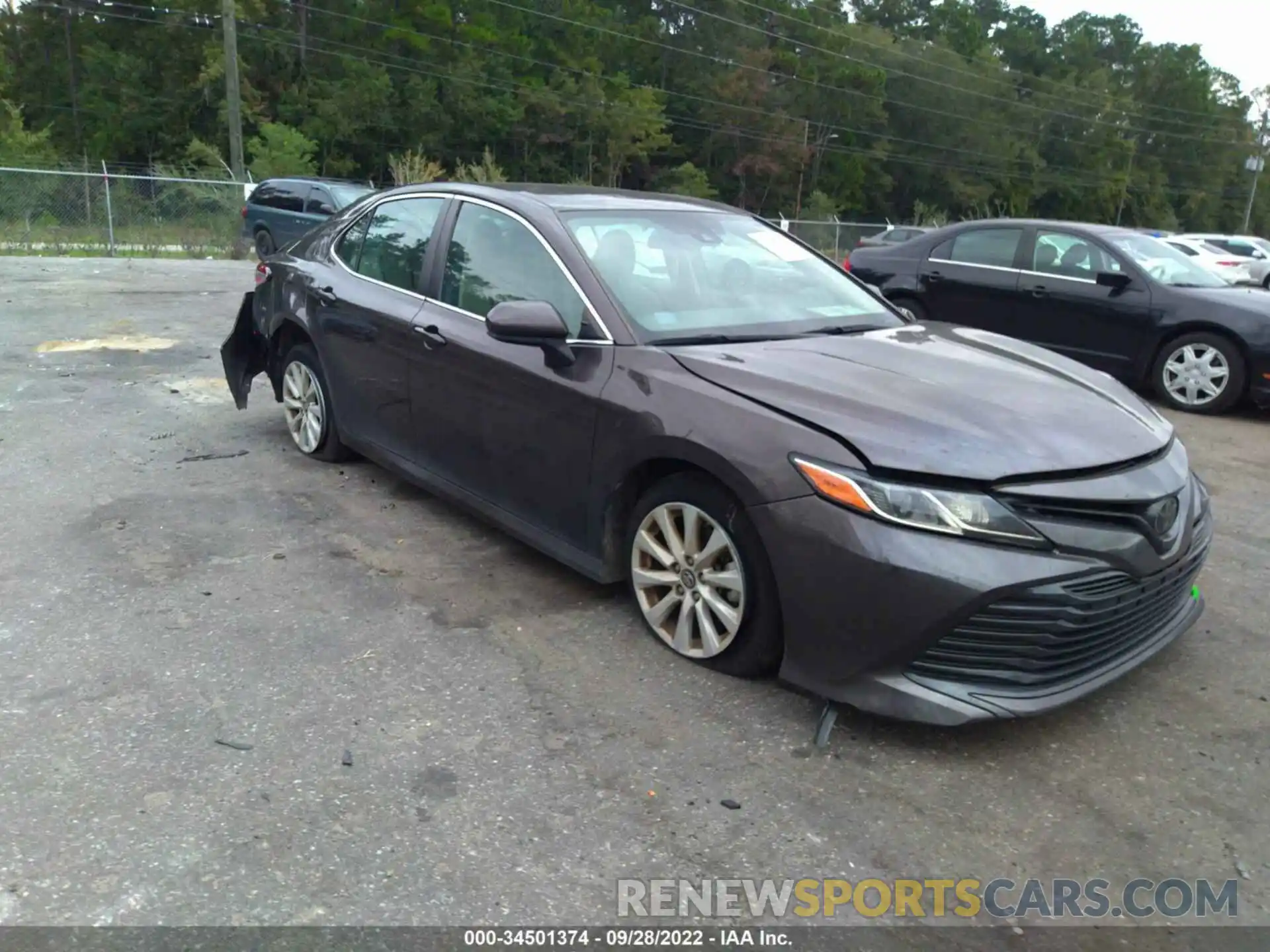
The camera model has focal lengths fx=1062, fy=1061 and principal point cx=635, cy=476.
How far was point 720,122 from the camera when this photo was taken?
6322 centimetres

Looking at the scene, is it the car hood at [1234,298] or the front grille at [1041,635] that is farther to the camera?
the car hood at [1234,298]

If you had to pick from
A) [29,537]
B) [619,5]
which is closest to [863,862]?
[29,537]

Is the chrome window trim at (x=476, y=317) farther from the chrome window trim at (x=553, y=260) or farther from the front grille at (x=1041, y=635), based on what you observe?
the front grille at (x=1041, y=635)

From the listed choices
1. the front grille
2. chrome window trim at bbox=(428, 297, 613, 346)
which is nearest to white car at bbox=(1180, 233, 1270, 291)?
chrome window trim at bbox=(428, 297, 613, 346)

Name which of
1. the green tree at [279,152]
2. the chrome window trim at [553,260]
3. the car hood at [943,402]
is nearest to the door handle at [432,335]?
the chrome window trim at [553,260]

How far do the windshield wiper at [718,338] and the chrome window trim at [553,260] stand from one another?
0.68ft

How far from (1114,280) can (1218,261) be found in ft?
35.9

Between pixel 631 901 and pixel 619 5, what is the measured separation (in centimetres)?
7106

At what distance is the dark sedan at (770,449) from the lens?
10.0ft

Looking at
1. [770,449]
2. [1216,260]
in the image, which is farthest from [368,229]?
[1216,260]

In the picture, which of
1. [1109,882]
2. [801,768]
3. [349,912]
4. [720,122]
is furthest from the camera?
[720,122]

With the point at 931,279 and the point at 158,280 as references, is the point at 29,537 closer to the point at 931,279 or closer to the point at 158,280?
the point at 931,279

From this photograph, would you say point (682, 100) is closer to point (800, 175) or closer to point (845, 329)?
point (800, 175)

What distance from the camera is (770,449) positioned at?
3281 millimetres
